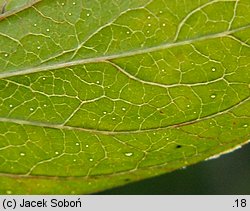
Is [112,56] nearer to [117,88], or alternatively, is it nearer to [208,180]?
[117,88]

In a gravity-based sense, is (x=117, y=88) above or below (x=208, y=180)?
below

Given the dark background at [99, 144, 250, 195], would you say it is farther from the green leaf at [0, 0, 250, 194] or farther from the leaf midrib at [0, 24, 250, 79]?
the leaf midrib at [0, 24, 250, 79]

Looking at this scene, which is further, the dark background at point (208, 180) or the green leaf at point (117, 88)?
the dark background at point (208, 180)

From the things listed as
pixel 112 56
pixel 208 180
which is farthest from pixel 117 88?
pixel 208 180

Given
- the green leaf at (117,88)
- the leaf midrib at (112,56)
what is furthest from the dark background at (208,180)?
the leaf midrib at (112,56)

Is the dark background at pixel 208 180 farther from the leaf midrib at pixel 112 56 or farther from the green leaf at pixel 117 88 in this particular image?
the leaf midrib at pixel 112 56

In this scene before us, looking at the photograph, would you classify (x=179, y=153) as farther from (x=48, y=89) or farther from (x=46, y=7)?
(x=46, y=7)
